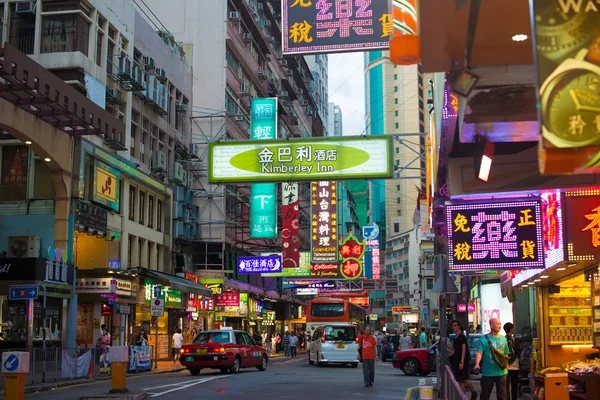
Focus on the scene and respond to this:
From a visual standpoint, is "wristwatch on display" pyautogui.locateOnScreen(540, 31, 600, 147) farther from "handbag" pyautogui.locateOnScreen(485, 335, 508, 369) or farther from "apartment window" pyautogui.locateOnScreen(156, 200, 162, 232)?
"apartment window" pyautogui.locateOnScreen(156, 200, 162, 232)

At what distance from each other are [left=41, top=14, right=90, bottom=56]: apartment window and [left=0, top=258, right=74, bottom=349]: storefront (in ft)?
29.0

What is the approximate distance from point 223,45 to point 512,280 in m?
32.7

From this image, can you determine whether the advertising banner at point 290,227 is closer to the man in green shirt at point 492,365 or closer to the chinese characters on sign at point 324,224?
the chinese characters on sign at point 324,224

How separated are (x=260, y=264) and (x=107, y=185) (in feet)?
57.0

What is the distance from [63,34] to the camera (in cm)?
3209

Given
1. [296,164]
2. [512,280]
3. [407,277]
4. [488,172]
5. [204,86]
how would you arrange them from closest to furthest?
[488,172] < [296,164] < [512,280] < [204,86] < [407,277]

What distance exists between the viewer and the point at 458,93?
23.5 feet

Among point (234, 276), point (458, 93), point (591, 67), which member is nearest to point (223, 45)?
point (234, 276)

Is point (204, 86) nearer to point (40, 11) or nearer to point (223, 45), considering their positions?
point (223, 45)

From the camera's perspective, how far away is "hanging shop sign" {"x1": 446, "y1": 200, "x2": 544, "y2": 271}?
14820 mm

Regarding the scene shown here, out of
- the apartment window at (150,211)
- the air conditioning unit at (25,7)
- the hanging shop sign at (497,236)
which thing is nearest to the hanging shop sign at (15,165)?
the air conditioning unit at (25,7)

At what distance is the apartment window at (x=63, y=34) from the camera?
3184 centimetres

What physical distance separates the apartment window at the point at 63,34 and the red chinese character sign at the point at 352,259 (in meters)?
26.5

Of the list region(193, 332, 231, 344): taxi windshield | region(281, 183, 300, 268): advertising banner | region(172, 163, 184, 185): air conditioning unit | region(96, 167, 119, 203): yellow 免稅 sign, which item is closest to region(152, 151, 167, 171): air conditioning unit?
region(172, 163, 184, 185): air conditioning unit
